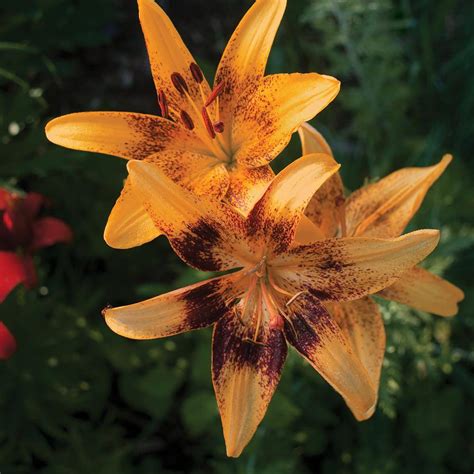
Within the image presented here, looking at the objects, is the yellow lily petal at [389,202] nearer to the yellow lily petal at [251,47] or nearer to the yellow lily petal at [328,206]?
the yellow lily petal at [328,206]

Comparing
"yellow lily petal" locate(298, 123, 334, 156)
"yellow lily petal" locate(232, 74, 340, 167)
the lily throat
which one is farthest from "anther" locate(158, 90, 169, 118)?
"yellow lily petal" locate(298, 123, 334, 156)

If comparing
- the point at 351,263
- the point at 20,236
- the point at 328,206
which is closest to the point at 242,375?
the point at 351,263

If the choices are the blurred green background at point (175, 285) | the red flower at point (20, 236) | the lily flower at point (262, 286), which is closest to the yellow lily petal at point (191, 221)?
the lily flower at point (262, 286)

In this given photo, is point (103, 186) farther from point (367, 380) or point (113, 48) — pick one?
point (367, 380)

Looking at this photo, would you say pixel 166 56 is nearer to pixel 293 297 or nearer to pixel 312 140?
pixel 312 140

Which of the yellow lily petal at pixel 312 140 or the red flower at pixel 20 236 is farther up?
the yellow lily petal at pixel 312 140

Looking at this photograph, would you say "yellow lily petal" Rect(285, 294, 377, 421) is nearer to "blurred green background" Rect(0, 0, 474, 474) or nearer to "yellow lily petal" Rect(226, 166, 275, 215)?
"yellow lily petal" Rect(226, 166, 275, 215)
